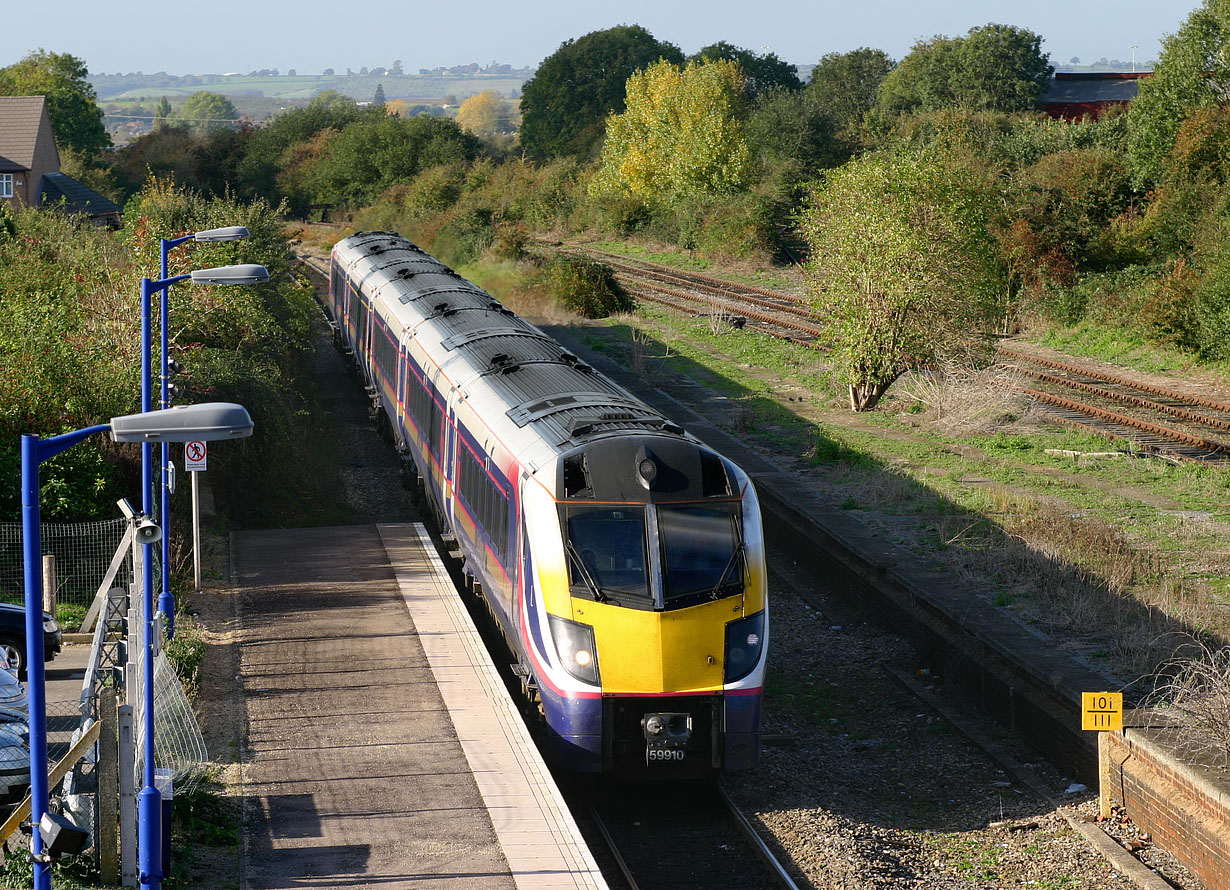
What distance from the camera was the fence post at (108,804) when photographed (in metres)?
9.05

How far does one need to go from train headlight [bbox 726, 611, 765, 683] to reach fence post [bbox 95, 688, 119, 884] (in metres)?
4.83

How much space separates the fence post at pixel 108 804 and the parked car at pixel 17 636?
4911mm

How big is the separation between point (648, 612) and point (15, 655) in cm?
746

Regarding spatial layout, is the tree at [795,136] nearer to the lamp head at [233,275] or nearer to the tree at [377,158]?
the tree at [377,158]

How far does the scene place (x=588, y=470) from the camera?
11.5 meters

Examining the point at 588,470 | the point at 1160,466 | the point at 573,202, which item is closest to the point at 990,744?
the point at 588,470

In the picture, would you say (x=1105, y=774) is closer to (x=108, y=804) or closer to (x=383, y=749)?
(x=383, y=749)

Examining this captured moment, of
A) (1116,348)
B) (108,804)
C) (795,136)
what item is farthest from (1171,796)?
(795,136)

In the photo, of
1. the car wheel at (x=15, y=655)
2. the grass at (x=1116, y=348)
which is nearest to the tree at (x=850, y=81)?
the grass at (x=1116, y=348)

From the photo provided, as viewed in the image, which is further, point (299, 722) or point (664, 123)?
point (664, 123)

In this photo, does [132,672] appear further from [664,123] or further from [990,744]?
[664,123]

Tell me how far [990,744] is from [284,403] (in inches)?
544

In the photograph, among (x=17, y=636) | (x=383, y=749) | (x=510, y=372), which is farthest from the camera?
(x=510, y=372)

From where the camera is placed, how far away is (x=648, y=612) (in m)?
10.7
